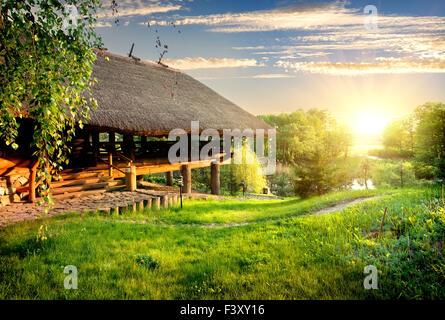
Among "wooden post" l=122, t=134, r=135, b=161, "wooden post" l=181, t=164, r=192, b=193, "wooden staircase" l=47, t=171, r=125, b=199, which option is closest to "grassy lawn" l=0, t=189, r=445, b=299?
"wooden staircase" l=47, t=171, r=125, b=199

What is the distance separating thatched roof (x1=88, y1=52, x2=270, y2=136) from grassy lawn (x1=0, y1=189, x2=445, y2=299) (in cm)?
437

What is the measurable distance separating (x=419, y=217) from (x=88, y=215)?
725 centimetres

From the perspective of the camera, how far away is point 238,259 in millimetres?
4082

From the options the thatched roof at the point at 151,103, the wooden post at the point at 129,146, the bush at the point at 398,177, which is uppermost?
the thatched roof at the point at 151,103

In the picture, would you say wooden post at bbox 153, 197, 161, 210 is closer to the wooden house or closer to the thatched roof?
the wooden house

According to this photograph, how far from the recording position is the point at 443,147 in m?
10.5

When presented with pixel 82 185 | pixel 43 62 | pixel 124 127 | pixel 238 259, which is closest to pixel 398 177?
pixel 124 127

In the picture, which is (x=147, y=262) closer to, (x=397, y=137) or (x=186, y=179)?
(x=186, y=179)

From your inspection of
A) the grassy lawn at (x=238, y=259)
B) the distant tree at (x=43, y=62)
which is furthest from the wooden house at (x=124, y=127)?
the distant tree at (x=43, y=62)

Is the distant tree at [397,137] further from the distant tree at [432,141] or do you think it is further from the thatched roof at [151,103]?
the thatched roof at [151,103]

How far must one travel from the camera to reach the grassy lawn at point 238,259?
3139 millimetres

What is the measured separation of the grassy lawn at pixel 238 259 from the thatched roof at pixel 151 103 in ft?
14.3
